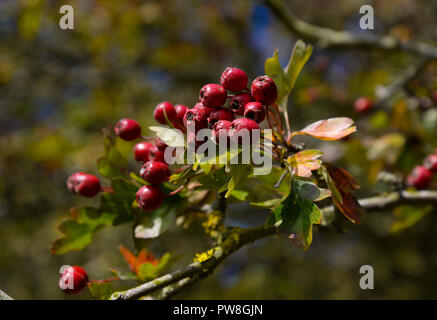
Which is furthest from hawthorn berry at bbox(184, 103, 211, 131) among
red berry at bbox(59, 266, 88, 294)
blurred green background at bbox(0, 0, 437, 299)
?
blurred green background at bbox(0, 0, 437, 299)

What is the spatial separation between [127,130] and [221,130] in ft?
1.62

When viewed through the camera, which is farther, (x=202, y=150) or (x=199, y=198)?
(x=199, y=198)

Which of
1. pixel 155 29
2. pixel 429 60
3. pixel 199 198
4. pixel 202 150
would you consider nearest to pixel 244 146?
pixel 202 150

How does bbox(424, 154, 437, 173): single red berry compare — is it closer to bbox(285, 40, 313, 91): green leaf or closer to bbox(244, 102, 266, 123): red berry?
bbox(285, 40, 313, 91): green leaf

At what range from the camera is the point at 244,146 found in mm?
996

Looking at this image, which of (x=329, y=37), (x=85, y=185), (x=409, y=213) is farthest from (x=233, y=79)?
(x=329, y=37)

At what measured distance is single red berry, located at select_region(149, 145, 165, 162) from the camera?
1250mm

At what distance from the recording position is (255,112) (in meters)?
1.04

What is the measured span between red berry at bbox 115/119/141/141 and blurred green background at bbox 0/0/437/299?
8.68 ft

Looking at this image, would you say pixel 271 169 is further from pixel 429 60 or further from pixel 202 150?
pixel 429 60

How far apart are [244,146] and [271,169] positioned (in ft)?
0.69

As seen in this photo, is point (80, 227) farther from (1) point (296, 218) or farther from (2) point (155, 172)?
(1) point (296, 218)

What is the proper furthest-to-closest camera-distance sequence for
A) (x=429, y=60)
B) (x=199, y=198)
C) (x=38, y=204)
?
(x=38, y=204) < (x=429, y=60) < (x=199, y=198)

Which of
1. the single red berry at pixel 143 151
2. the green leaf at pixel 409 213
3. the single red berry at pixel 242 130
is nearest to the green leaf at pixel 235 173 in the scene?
the single red berry at pixel 242 130
